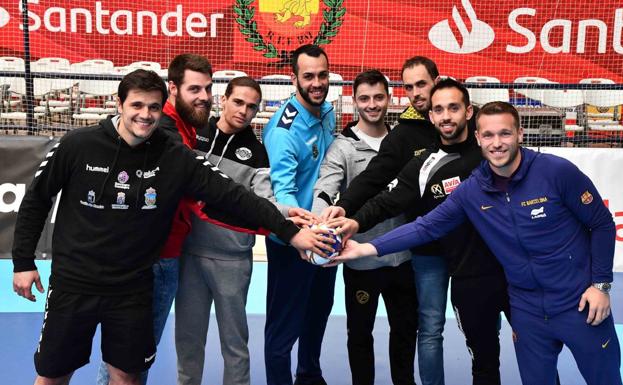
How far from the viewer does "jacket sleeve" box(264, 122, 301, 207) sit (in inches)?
183

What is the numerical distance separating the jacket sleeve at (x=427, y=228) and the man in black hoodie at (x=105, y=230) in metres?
1.26

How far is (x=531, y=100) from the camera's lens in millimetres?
12383

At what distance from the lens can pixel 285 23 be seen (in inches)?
573

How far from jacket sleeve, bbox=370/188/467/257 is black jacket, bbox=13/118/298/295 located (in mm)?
1261

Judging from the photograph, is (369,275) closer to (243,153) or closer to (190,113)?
(243,153)

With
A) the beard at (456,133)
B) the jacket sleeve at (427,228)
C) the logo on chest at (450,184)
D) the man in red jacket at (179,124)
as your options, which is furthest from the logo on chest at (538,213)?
the man in red jacket at (179,124)

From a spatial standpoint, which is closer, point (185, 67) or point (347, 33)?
point (185, 67)

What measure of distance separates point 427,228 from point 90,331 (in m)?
1.93

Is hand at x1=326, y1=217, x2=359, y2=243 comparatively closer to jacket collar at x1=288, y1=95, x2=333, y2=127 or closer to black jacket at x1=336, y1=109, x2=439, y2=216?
black jacket at x1=336, y1=109, x2=439, y2=216

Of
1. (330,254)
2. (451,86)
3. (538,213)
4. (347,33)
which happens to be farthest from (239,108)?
(347,33)

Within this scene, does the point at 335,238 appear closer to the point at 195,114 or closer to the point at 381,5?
the point at 195,114

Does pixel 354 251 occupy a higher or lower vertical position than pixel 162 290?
higher

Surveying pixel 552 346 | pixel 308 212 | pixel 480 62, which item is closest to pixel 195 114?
pixel 308 212

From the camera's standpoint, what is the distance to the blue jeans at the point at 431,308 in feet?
15.3
